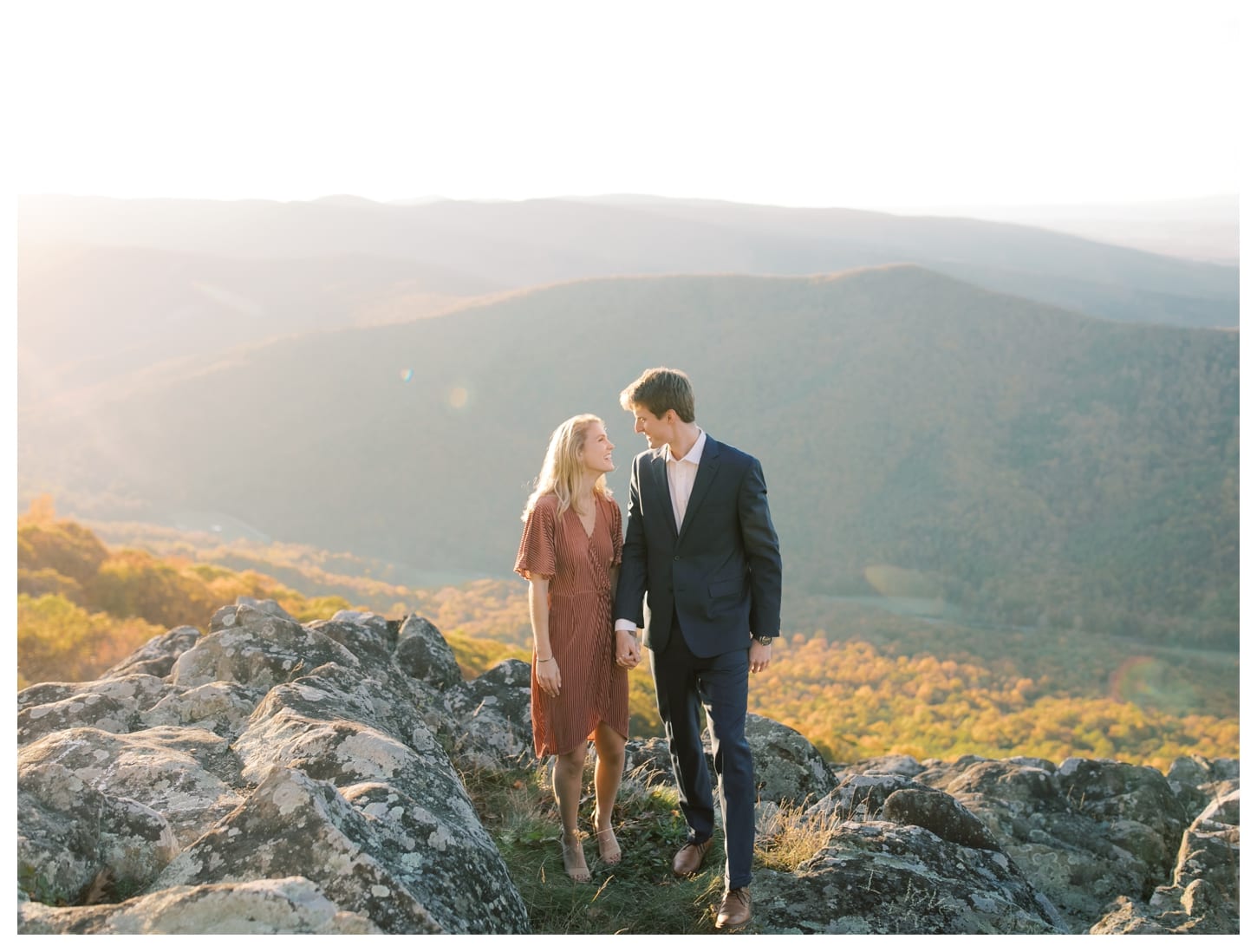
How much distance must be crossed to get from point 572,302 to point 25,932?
2981 inches

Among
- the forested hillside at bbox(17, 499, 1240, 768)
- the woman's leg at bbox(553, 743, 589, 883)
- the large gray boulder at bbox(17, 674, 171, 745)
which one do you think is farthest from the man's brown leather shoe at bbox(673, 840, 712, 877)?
the forested hillside at bbox(17, 499, 1240, 768)

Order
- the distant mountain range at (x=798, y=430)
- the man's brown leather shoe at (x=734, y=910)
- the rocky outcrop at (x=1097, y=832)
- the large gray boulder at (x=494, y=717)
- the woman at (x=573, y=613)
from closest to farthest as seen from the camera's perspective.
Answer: the man's brown leather shoe at (x=734, y=910) → the woman at (x=573, y=613) → the rocky outcrop at (x=1097, y=832) → the large gray boulder at (x=494, y=717) → the distant mountain range at (x=798, y=430)

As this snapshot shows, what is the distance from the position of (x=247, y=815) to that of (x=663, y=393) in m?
2.18

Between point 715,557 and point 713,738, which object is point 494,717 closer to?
point 713,738

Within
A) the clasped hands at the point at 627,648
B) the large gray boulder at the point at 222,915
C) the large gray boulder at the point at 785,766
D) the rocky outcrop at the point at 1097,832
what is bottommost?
the rocky outcrop at the point at 1097,832

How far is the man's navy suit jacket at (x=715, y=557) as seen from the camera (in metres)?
4.06

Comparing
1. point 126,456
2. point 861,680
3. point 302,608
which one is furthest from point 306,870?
point 126,456

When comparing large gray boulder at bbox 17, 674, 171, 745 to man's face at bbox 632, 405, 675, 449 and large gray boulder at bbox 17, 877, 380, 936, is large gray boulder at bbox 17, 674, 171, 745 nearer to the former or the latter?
large gray boulder at bbox 17, 877, 380, 936

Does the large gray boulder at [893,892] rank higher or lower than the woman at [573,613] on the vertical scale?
lower

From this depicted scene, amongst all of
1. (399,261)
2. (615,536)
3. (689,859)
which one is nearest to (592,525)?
(615,536)

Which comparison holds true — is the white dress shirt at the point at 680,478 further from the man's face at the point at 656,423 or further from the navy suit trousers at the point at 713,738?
the navy suit trousers at the point at 713,738

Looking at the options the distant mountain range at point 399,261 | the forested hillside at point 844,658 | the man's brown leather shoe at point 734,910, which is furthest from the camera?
the distant mountain range at point 399,261

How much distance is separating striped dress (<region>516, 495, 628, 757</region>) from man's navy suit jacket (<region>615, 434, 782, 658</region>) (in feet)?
0.61

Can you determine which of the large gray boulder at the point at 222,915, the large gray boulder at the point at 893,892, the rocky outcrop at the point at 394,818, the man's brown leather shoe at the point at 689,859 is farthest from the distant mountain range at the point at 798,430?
the large gray boulder at the point at 222,915
